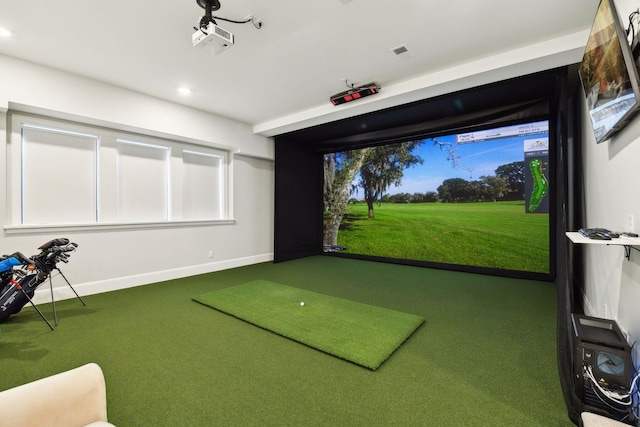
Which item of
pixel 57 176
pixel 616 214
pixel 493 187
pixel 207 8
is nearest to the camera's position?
pixel 616 214

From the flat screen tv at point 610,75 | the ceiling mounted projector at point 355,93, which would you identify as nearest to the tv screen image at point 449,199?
the ceiling mounted projector at point 355,93

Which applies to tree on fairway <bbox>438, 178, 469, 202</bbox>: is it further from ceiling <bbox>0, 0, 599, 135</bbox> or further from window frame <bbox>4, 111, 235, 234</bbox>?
window frame <bbox>4, 111, 235, 234</bbox>

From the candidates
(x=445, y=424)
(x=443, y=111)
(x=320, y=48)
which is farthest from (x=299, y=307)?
(x=443, y=111)

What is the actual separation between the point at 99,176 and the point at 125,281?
5.41 feet

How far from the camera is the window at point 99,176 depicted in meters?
3.76

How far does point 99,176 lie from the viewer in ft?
14.0

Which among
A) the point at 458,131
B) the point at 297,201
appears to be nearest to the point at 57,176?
the point at 297,201

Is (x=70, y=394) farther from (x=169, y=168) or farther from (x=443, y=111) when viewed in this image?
(x=443, y=111)

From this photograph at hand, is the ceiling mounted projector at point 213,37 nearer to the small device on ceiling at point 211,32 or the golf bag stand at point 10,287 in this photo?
the small device on ceiling at point 211,32

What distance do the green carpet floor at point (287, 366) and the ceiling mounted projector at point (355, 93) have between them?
2.98 meters

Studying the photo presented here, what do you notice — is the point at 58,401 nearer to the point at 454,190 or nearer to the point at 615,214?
the point at 615,214

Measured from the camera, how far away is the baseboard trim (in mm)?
3730

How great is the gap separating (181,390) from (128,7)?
10.6 feet

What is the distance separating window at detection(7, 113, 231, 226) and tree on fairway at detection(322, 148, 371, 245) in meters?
3.09
